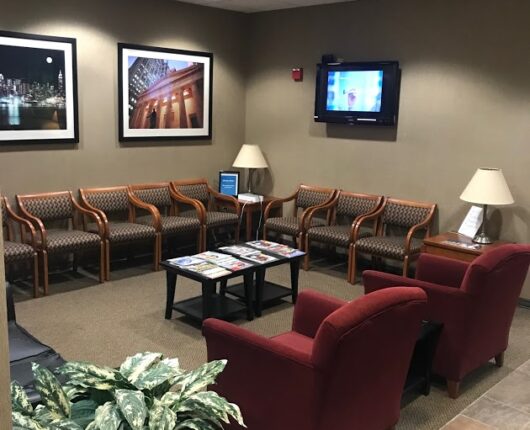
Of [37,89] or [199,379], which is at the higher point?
[37,89]

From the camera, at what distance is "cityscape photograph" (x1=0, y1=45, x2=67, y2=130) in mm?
4758

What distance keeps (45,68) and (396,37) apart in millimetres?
3207

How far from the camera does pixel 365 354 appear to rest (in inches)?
84.8

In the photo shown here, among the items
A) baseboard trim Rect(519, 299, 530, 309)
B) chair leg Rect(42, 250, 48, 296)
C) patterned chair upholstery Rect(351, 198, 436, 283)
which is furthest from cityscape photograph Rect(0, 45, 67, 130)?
baseboard trim Rect(519, 299, 530, 309)

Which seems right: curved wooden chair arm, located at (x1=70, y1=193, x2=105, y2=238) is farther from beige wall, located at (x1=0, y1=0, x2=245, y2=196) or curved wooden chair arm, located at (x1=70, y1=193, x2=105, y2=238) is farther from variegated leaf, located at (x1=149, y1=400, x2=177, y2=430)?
variegated leaf, located at (x1=149, y1=400, x2=177, y2=430)

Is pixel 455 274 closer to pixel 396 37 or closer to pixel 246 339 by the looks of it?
pixel 246 339

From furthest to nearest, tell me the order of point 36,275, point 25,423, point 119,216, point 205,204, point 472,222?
point 205,204
point 119,216
point 472,222
point 36,275
point 25,423

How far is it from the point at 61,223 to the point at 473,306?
12.6 feet

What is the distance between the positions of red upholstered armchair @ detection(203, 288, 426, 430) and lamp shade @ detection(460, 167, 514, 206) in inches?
92.6

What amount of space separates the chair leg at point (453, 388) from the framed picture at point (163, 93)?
3881 millimetres

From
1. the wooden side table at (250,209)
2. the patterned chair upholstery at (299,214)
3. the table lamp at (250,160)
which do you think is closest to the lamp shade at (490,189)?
the patterned chair upholstery at (299,214)

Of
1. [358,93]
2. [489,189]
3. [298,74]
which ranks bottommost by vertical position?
[489,189]

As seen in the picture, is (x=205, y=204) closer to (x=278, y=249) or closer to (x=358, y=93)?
(x=278, y=249)

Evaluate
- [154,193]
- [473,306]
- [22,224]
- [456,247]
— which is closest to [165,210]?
[154,193]
